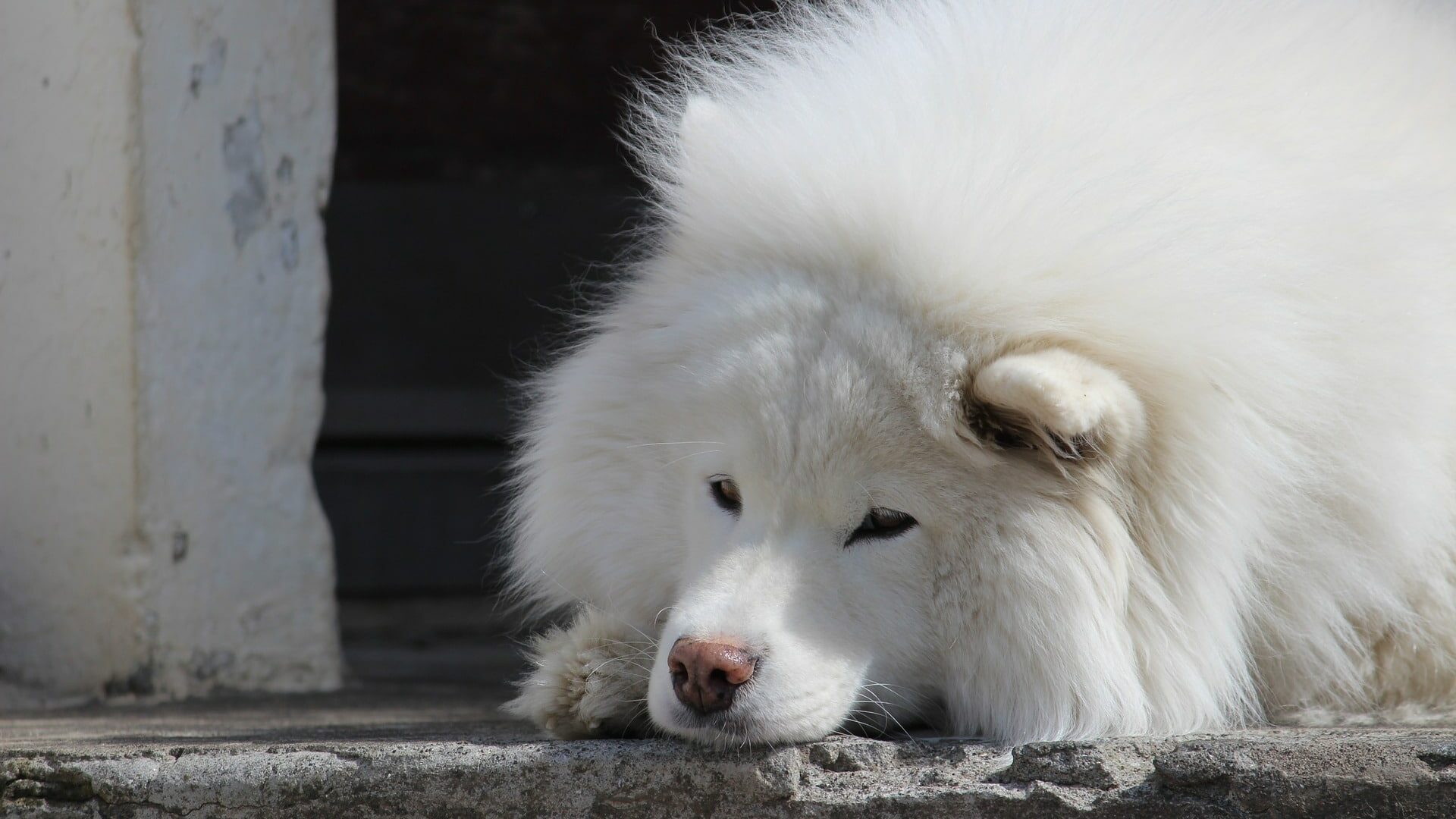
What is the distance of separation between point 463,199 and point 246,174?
13.8ft

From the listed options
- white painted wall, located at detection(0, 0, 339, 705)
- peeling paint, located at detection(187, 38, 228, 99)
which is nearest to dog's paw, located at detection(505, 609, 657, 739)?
white painted wall, located at detection(0, 0, 339, 705)

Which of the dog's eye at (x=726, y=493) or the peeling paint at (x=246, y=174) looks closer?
the dog's eye at (x=726, y=493)

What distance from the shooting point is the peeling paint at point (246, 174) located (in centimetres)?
433

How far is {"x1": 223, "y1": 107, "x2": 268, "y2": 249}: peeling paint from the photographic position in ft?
14.2

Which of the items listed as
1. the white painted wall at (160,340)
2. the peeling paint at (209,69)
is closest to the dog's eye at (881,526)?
the white painted wall at (160,340)

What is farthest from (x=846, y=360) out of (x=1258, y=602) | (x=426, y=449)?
(x=426, y=449)

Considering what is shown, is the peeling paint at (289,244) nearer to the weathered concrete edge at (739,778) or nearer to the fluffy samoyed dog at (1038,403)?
the fluffy samoyed dog at (1038,403)

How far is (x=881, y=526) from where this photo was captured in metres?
2.71

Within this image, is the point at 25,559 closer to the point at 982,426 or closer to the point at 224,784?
the point at 224,784

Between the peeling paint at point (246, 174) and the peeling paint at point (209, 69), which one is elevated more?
the peeling paint at point (209, 69)

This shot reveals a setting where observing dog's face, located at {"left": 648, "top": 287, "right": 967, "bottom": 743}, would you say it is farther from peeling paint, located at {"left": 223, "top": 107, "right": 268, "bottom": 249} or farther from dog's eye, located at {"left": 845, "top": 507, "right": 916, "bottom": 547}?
peeling paint, located at {"left": 223, "top": 107, "right": 268, "bottom": 249}

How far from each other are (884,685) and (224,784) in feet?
4.12

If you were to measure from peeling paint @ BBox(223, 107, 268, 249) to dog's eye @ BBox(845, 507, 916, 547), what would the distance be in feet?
8.36

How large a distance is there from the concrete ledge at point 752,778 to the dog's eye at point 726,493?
489 millimetres
